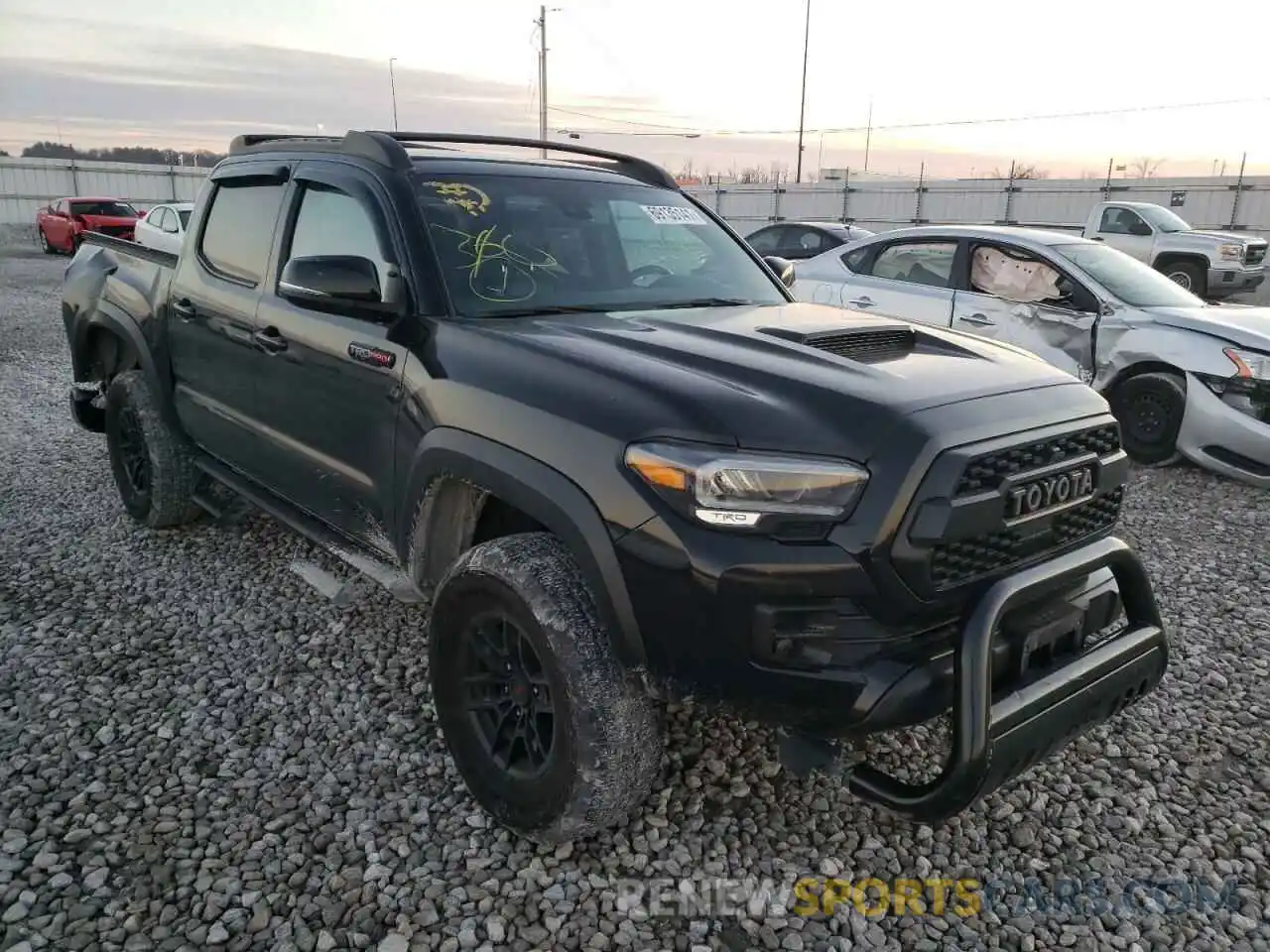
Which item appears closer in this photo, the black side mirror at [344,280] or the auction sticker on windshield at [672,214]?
the black side mirror at [344,280]

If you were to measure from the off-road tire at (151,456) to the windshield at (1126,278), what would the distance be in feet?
20.7

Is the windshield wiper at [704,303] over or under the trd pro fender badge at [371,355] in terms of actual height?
over

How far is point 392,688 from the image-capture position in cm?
351

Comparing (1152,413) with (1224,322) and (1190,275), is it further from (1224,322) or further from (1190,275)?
(1190,275)

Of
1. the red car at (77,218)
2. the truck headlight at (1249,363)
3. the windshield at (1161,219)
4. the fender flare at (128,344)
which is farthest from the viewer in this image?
the red car at (77,218)

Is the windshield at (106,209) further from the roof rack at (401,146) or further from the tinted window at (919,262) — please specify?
the roof rack at (401,146)

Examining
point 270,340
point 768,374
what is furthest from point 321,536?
point 768,374

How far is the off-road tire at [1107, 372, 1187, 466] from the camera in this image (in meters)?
6.55

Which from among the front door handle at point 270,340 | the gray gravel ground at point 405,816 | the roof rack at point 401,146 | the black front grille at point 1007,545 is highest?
the roof rack at point 401,146

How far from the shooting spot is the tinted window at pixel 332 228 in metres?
3.25

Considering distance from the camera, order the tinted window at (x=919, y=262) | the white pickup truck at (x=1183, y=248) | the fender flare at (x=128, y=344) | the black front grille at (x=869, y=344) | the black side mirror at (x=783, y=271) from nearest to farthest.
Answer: the black front grille at (x=869, y=344)
the black side mirror at (x=783, y=271)
the fender flare at (x=128, y=344)
the tinted window at (x=919, y=262)
the white pickup truck at (x=1183, y=248)

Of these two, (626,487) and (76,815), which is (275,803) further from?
(626,487)

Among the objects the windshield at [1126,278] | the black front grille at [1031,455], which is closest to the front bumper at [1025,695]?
the black front grille at [1031,455]

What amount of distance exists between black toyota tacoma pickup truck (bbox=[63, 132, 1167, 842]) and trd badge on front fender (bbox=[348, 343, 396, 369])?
10 mm
